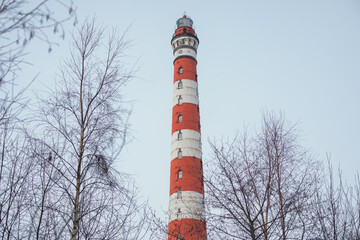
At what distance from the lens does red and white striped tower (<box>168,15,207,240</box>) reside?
2731 centimetres

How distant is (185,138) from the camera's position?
3053 centimetres

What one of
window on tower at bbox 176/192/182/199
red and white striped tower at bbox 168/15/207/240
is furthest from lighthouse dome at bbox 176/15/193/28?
window on tower at bbox 176/192/182/199

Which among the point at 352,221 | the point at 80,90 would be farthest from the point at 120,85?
the point at 352,221

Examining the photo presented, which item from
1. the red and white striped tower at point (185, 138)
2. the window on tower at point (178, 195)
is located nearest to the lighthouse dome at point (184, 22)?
the red and white striped tower at point (185, 138)

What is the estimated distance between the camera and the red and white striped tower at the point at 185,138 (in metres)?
27.3

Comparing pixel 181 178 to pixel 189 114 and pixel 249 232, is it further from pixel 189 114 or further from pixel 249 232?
pixel 249 232

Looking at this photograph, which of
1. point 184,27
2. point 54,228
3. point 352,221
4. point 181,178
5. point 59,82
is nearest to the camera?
point 54,228

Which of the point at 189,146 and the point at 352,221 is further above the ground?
the point at 189,146

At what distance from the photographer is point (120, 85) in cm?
903

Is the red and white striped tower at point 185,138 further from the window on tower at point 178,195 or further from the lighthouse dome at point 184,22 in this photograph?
the lighthouse dome at point 184,22

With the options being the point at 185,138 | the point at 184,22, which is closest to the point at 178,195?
the point at 185,138

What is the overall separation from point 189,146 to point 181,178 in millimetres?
3095

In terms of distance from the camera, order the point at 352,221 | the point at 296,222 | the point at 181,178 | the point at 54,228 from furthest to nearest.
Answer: the point at 181,178 < the point at 352,221 < the point at 296,222 < the point at 54,228

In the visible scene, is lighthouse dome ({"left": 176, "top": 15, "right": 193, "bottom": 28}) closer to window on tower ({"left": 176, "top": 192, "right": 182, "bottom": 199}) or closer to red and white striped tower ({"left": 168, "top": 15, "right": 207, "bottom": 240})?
red and white striped tower ({"left": 168, "top": 15, "right": 207, "bottom": 240})
